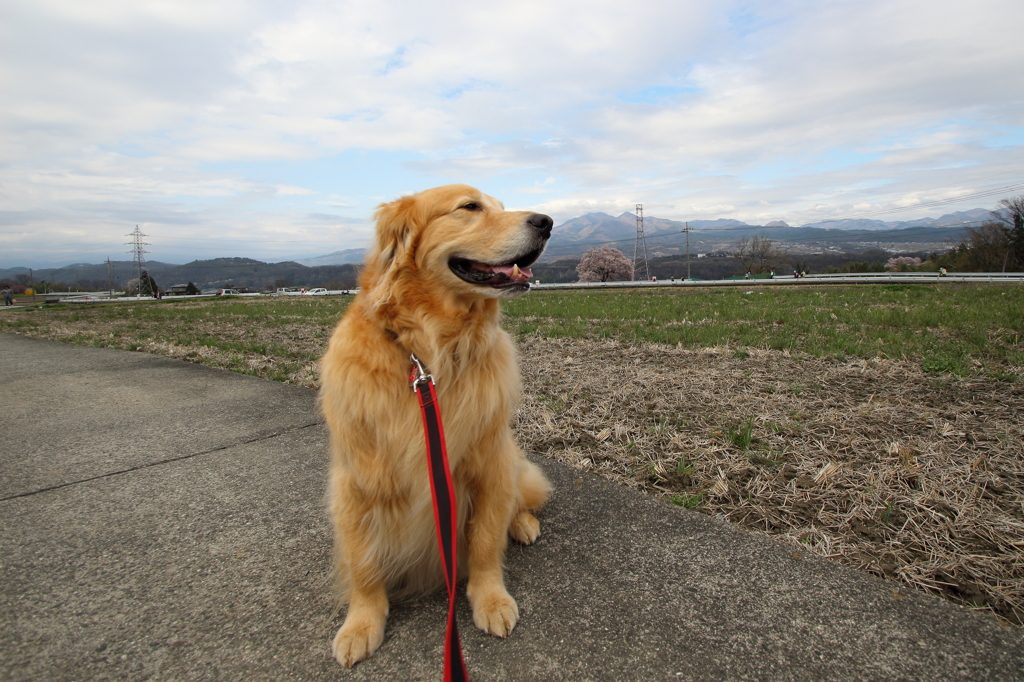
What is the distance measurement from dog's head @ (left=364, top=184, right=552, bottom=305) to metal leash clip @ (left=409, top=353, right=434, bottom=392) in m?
0.33

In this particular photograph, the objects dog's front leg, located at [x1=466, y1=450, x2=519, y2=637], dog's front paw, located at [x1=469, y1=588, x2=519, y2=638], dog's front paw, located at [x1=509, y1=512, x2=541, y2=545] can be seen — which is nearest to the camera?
dog's front paw, located at [x1=469, y1=588, x2=519, y2=638]

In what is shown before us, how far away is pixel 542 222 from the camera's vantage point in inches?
96.3

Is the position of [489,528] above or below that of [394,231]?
below

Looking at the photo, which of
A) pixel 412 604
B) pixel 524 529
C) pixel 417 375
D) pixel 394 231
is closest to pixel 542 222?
pixel 394 231

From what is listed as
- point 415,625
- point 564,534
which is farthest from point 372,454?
point 564,534

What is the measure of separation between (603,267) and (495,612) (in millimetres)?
80676

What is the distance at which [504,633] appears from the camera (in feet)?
6.50

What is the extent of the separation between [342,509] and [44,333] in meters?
16.3

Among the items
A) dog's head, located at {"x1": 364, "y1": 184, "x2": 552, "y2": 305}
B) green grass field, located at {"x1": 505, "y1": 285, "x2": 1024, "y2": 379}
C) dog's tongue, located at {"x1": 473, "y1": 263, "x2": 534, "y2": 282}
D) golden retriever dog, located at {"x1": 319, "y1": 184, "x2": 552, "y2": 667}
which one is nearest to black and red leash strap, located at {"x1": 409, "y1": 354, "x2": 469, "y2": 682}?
golden retriever dog, located at {"x1": 319, "y1": 184, "x2": 552, "y2": 667}

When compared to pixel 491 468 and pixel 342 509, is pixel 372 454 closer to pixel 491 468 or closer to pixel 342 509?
pixel 342 509

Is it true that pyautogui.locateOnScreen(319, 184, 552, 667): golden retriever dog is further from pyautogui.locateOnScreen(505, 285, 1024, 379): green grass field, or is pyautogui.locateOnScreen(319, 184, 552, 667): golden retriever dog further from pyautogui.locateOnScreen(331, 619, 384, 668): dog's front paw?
pyautogui.locateOnScreen(505, 285, 1024, 379): green grass field

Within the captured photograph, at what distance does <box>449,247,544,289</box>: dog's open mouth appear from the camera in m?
2.32

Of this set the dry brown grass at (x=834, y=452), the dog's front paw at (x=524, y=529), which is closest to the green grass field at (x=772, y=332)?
the dry brown grass at (x=834, y=452)

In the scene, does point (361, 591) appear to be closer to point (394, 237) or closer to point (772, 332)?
point (394, 237)
